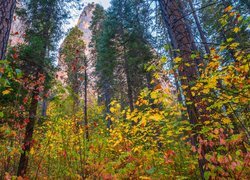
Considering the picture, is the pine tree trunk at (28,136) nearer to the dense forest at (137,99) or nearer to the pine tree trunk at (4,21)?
the dense forest at (137,99)

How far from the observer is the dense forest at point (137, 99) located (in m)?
3.03

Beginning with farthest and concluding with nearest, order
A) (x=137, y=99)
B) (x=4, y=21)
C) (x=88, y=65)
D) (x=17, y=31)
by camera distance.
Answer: (x=88, y=65) < (x=137, y=99) < (x=17, y=31) < (x=4, y=21)

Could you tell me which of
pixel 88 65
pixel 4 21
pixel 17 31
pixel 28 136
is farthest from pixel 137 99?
pixel 88 65

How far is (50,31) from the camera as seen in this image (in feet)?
30.5

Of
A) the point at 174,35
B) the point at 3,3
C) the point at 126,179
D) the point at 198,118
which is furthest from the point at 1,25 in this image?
the point at 126,179

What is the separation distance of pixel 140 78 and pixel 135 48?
8.61 ft

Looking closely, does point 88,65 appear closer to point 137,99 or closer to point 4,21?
point 137,99

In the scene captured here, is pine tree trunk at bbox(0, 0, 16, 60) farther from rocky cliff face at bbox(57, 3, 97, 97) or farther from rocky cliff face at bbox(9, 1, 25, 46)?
rocky cliff face at bbox(57, 3, 97, 97)

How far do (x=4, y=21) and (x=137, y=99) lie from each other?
22.5 ft

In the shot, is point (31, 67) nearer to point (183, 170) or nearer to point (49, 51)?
point (49, 51)

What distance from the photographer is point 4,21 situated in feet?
10.1

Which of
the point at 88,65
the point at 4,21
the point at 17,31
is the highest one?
the point at 88,65

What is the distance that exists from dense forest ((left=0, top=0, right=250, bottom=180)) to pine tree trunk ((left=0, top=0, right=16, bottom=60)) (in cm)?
2

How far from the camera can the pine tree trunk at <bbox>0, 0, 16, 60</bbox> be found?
9.85ft
